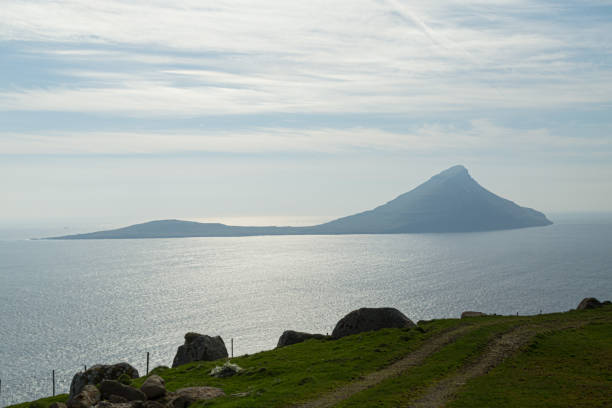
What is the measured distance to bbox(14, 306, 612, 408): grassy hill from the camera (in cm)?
2858

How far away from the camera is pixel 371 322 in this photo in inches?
2076

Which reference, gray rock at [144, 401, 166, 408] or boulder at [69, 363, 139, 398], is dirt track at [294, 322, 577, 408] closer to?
gray rock at [144, 401, 166, 408]

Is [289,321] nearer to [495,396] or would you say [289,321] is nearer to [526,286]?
[526,286]

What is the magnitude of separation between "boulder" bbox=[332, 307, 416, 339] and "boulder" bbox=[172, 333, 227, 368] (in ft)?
46.0

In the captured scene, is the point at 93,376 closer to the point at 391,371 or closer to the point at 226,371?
the point at 226,371

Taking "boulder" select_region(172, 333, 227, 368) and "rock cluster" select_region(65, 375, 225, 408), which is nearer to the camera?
"rock cluster" select_region(65, 375, 225, 408)

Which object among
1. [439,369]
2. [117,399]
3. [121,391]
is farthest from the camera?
[439,369]

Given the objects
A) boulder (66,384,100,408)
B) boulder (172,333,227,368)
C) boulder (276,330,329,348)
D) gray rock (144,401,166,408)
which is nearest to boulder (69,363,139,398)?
boulder (66,384,100,408)

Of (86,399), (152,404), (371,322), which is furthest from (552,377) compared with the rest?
(86,399)

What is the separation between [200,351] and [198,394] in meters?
21.6

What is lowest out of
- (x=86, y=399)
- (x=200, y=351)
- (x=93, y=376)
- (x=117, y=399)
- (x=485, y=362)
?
(x=200, y=351)

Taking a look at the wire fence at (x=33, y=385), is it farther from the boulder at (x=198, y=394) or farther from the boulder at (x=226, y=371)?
the boulder at (x=198, y=394)

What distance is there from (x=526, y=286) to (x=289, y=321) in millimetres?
109252

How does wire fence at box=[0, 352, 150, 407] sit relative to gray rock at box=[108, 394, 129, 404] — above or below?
below
